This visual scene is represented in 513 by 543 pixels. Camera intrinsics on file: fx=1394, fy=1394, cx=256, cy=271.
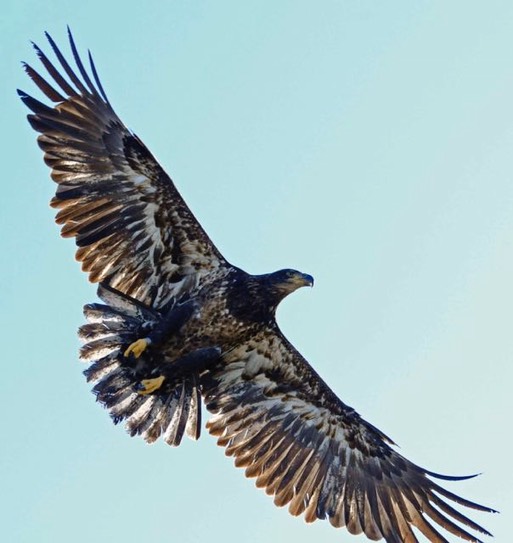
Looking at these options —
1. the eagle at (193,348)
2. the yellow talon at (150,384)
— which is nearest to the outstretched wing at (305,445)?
the eagle at (193,348)

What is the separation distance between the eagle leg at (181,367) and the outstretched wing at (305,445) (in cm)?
62

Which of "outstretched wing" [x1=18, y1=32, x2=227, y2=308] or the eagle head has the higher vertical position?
the eagle head

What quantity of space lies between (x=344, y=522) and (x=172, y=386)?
2931mm

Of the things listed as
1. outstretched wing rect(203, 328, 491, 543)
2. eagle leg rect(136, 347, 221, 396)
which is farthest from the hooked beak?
eagle leg rect(136, 347, 221, 396)

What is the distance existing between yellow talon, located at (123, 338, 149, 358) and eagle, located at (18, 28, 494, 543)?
2 cm

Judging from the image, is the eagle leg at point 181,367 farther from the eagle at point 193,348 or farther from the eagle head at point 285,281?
the eagle head at point 285,281

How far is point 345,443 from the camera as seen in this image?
19.2 meters

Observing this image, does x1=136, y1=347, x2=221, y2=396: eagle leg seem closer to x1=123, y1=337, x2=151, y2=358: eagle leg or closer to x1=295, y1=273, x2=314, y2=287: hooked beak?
x1=123, y1=337, x2=151, y2=358: eagle leg

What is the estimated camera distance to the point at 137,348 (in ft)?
57.3

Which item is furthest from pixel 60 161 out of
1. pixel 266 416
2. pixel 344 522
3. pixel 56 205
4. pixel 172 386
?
pixel 344 522

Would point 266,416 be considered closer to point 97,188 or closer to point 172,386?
point 172,386

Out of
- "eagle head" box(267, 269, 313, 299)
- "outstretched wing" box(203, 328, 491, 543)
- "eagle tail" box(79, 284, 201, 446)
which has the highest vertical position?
"eagle head" box(267, 269, 313, 299)

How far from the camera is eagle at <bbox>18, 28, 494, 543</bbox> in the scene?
693 inches

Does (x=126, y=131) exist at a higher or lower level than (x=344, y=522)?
higher
